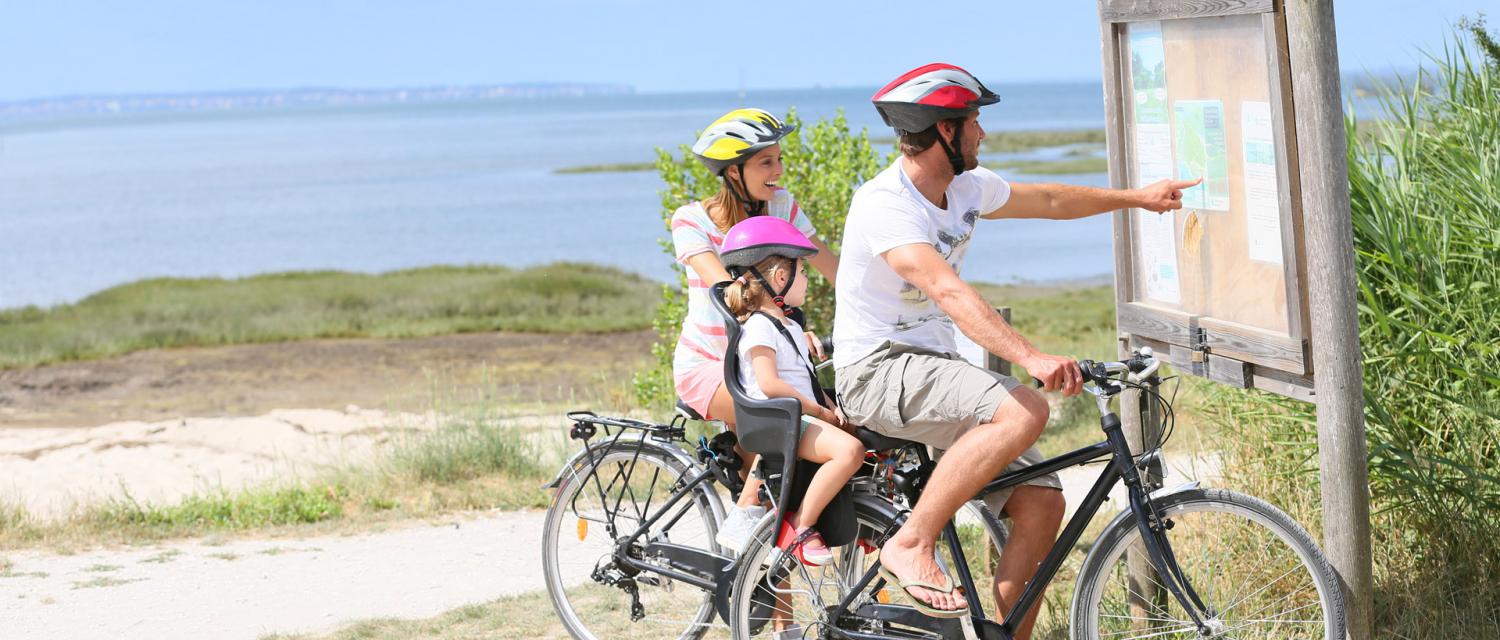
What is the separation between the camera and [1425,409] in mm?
4938

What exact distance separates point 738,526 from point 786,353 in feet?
1.89

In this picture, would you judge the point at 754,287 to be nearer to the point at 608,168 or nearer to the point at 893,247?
the point at 893,247

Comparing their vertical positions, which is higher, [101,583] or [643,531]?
[643,531]

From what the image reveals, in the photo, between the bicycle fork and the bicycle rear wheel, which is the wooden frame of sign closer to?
the bicycle fork

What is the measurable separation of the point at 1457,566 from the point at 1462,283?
97cm

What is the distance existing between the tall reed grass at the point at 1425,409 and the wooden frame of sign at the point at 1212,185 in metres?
0.72

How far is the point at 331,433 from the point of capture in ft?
40.6

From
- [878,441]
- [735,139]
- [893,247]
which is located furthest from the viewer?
[735,139]

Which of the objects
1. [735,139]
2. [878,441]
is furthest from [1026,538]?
[735,139]

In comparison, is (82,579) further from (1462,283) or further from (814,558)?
(1462,283)

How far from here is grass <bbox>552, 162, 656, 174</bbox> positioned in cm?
7794

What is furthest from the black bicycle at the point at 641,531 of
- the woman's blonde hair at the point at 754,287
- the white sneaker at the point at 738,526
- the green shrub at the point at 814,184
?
the green shrub at the point at 814,184

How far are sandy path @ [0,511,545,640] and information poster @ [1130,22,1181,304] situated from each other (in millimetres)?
3118

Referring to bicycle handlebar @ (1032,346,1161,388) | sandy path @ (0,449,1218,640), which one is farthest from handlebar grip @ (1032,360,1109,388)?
sandy path @ (0,449,1218,640)
